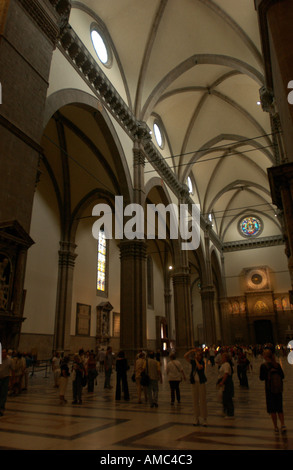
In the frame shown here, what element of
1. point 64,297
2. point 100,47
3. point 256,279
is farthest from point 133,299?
point 256,279

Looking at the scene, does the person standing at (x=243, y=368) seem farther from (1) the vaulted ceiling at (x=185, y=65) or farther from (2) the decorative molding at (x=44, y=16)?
(1) the vaulted ceiling at (x=185, y=65)

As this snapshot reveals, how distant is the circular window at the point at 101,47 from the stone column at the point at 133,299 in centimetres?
709

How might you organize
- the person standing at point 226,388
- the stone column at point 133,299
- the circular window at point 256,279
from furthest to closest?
the circular window at point 256,279
the stone column at point 133,299
the person standing at point 226,388

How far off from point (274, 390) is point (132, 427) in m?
1.79

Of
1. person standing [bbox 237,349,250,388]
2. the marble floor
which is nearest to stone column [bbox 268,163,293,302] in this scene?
the marble floor

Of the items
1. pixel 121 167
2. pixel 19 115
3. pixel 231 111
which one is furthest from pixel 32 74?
pixel 231 111

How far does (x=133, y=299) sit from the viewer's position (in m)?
13.0

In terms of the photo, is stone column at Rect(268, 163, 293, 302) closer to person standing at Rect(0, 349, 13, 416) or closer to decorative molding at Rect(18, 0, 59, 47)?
person standing at Rect(0, 349, 13, 416)

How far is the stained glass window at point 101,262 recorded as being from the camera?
68.1ft

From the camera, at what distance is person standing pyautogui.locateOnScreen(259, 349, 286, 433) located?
4.06m

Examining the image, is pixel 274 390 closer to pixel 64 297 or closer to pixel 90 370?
pixel 90 370

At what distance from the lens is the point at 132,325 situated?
12797 millimetres

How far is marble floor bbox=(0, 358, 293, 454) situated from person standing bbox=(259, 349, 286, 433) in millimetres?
184

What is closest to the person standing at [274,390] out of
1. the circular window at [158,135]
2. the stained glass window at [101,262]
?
the circular window at [158,135]
